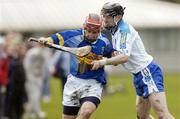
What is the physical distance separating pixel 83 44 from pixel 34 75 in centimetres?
982

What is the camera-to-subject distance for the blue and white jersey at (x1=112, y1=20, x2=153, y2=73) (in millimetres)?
15086

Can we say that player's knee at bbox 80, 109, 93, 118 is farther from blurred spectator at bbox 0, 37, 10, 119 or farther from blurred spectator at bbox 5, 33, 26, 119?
blurred spectator at bbox 5, 33, 26, 119

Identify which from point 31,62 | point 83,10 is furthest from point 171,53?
point 31,62

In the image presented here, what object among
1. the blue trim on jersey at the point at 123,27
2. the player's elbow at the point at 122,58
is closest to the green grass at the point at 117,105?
the blue trim on jersey at the point at 123,27

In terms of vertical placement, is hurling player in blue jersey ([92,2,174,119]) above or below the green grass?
above

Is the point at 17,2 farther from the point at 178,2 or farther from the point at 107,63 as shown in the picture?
the point at 107,63

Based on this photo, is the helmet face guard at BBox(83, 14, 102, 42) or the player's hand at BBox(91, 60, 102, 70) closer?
the player's hand at BBox(91, 60, 102, 70)

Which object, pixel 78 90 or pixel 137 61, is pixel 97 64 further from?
pixel 137 61

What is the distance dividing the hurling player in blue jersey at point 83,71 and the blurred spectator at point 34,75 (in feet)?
29.9

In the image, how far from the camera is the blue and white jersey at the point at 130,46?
1509cm

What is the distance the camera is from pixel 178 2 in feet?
237

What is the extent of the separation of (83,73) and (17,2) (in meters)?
51.0

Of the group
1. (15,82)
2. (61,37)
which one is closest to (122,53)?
(61,37)

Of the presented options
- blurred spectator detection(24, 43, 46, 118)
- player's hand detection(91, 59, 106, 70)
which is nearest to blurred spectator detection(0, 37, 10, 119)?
blurred spectator detection(24, 43, 46, 118)
